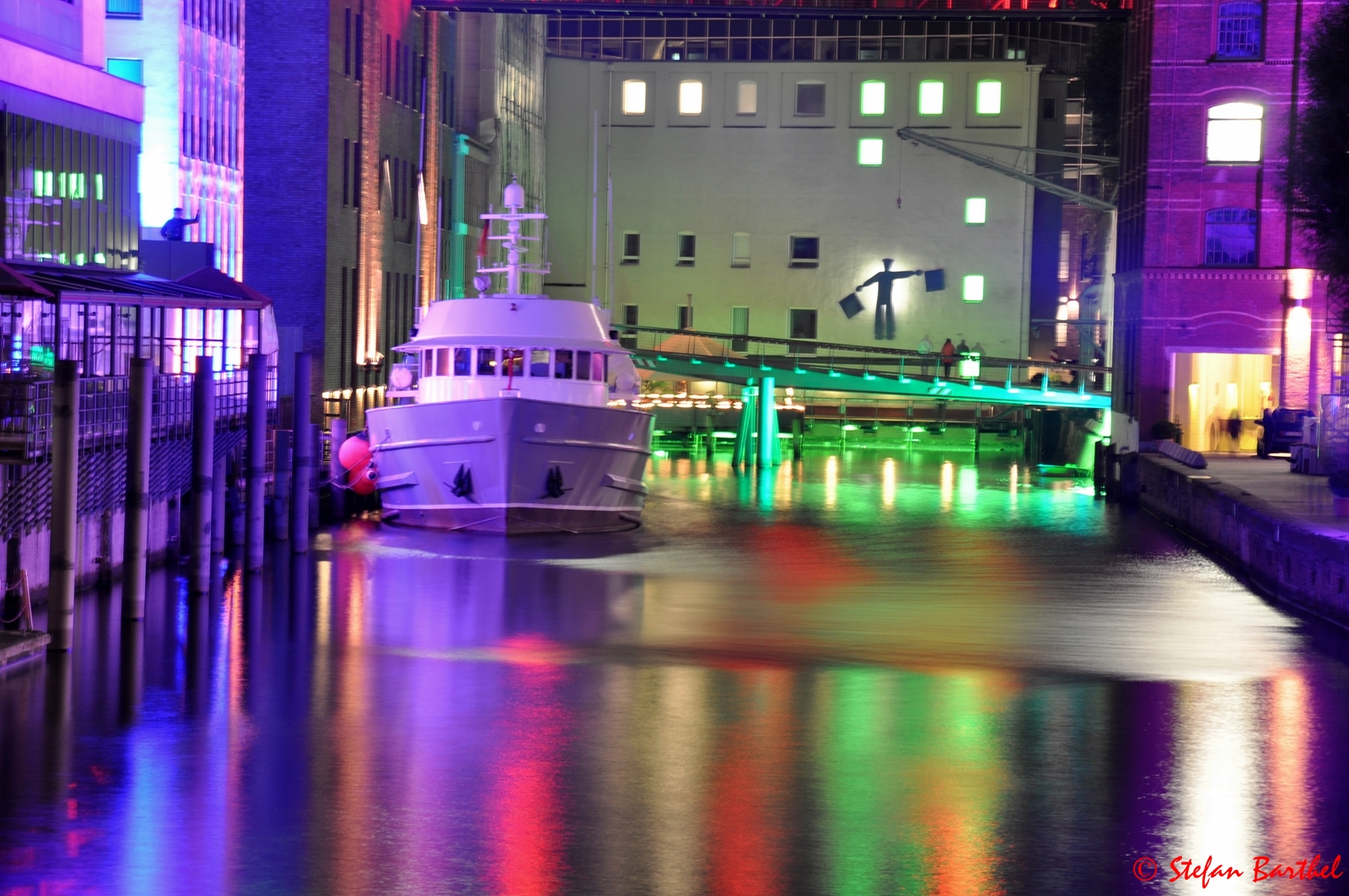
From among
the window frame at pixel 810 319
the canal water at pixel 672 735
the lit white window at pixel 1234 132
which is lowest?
the canal water at pixel 672 735

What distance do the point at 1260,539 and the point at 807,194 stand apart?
43.5 m

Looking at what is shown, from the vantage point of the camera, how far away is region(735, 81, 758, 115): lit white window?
7119cm

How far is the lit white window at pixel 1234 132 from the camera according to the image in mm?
46406

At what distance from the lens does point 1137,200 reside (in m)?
48.8

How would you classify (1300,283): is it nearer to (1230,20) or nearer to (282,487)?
(1230,20)

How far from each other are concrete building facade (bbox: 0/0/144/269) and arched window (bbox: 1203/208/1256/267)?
80.1 feet

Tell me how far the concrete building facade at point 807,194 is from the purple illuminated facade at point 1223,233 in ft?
76.8

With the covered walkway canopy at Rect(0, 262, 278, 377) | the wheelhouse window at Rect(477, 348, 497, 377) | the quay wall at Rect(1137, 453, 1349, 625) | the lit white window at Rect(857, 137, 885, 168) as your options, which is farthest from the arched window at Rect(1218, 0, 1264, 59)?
the lit white window at Rect(857, 137, 885, 168)

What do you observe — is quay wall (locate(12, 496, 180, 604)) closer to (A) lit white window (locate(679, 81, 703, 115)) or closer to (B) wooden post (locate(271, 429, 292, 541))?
(B) wooden post (locate(271, 429, 292, 541))

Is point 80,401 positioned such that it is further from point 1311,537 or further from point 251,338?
point 251,338

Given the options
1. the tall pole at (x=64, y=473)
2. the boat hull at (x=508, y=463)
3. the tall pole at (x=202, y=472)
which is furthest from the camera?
the boat hull at (x=508, y=463)

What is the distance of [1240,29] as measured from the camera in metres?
46.0

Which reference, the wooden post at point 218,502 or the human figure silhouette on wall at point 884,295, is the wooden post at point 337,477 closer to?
the wooden post at point 218,502

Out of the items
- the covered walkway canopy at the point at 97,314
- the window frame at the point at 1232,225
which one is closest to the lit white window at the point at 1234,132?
the window frame at the point at 1232,225
